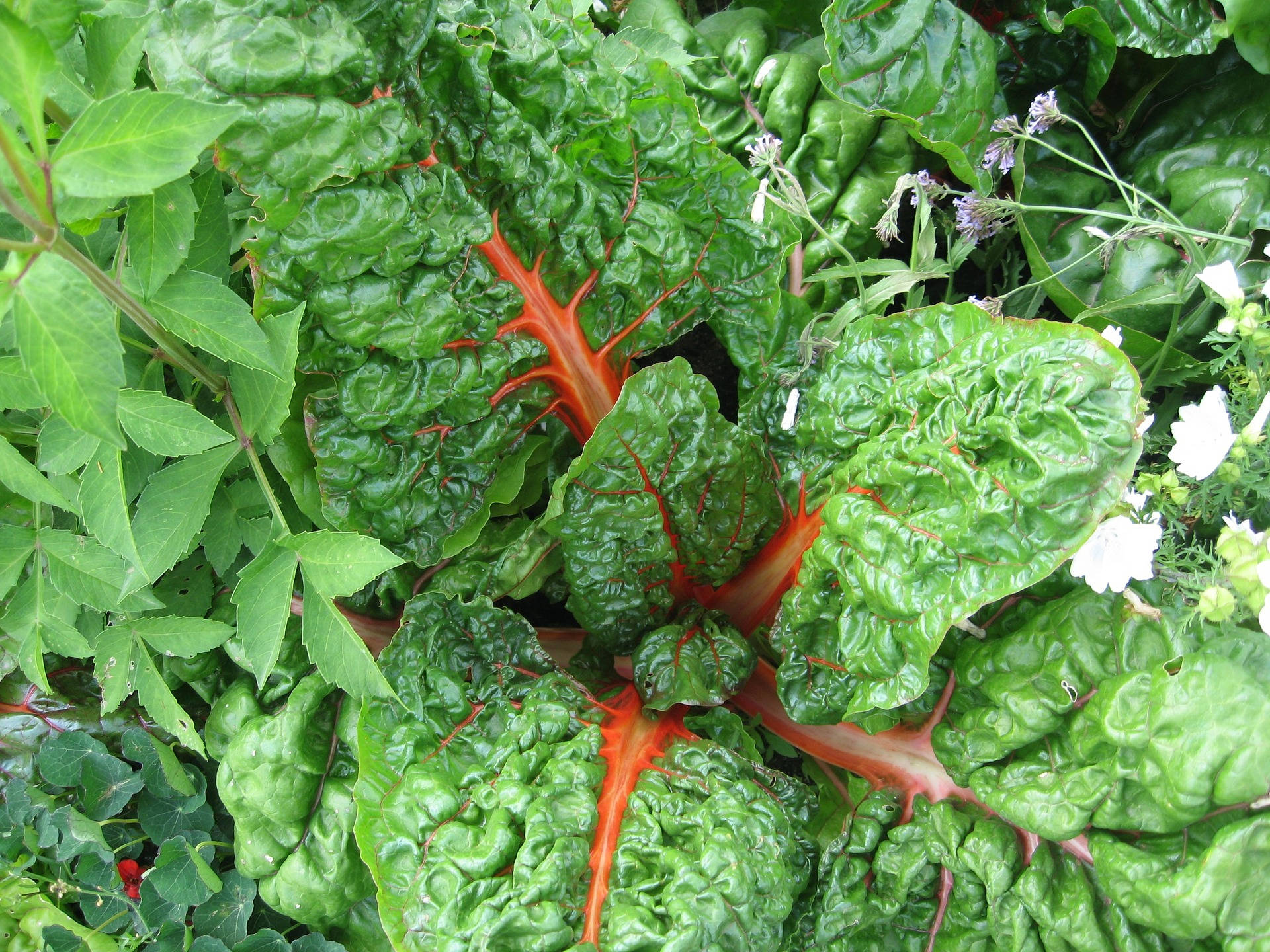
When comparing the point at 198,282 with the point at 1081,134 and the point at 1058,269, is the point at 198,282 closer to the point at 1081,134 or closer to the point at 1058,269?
the point at 1058,269

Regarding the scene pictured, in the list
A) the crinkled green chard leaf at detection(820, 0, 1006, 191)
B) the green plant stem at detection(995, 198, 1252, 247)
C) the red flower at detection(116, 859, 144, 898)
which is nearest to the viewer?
the green plant stem at detection(995, 198, 1252, 247)

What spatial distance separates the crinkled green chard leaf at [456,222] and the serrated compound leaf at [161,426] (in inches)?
8.4

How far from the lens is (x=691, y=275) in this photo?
6.15 ft

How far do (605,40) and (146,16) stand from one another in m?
0.93

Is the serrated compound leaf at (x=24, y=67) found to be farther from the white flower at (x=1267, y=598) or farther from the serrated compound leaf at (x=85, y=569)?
the white flower at (x=1267, y=598)

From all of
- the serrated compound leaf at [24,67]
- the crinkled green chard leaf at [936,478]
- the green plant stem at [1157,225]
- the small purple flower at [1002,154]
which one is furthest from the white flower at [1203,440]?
the serrated compound leaf at [24,67]

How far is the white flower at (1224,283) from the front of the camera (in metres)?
1.39

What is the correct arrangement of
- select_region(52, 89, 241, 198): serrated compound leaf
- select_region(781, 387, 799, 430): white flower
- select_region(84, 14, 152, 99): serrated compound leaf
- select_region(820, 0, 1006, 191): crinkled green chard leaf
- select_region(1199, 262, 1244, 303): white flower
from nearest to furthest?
select_region(52, 89, 241, 198): serrated compound leaf, select_region(84, 14, 152, 99): serrated compound leaf, select_region(1199, 262, 1244, 303): white flower, select_region(820, 0, 1006, 191): crinkled green chard leaf, select_region(781, 387, 799, 430): white flower

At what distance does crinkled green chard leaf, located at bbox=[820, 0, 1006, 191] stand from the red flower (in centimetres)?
228

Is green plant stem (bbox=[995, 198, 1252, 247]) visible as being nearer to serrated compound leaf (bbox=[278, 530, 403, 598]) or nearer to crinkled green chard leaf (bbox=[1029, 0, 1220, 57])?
crinkled green chard leaf (bbox=[1029, 0, 1220, 57])


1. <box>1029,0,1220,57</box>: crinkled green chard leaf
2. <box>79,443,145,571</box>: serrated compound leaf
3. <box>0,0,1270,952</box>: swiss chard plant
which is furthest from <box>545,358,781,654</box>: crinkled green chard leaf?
<box>1029,0,1220,57</box>: crinkled green chard leaf

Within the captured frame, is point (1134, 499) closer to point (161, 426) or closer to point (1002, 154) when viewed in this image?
point (1002, 154)

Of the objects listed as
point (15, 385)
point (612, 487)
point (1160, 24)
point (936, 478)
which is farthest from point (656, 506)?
point (1160, 24)

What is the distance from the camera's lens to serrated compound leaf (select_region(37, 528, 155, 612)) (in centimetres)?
160
